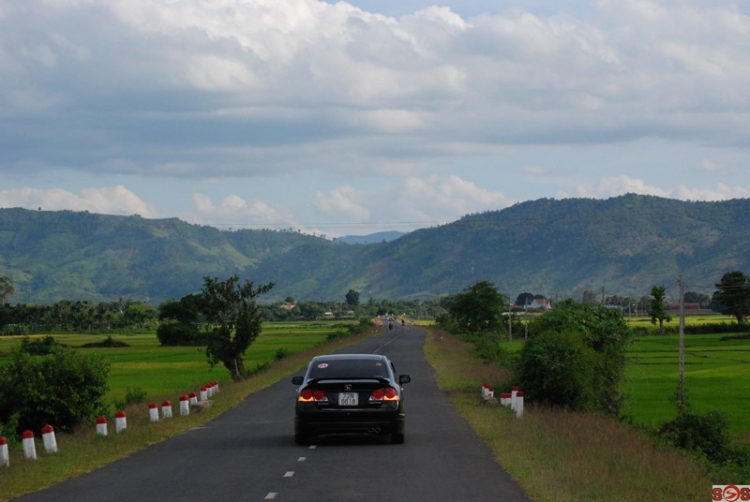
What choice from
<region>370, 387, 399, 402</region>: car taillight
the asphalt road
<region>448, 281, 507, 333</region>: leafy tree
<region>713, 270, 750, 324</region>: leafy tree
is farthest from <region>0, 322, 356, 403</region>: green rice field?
<region>713, 270, 750, 324</region>: leafy tree

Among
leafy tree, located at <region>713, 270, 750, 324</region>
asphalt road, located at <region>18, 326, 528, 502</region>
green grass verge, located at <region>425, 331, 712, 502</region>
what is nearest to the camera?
→ green grass verge, located at <region>425, 331, 712, 502</region>

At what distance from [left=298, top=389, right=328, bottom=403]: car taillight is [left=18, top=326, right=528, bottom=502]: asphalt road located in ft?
3.00

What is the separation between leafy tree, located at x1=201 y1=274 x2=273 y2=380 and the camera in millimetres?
51594

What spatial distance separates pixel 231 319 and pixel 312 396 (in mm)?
32518

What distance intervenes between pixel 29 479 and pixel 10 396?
14932 mm

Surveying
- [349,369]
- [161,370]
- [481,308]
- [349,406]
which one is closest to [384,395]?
[349,406]

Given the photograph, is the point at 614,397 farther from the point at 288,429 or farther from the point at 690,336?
the point at 690,336

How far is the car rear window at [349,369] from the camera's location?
21.0 meters

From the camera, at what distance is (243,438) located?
2305cm

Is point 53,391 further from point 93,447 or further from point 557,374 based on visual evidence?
point 557,374

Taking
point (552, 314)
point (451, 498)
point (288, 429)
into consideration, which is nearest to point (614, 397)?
point (552, 314)

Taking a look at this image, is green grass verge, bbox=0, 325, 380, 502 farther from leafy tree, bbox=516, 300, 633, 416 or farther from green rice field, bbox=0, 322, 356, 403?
leafy tree, bbox=516, 300, 633, 416

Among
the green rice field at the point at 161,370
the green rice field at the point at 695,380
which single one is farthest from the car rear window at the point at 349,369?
the green rice field at the point at 161,370

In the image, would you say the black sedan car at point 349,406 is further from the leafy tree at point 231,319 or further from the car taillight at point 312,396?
the leafy tree at point 231,319
